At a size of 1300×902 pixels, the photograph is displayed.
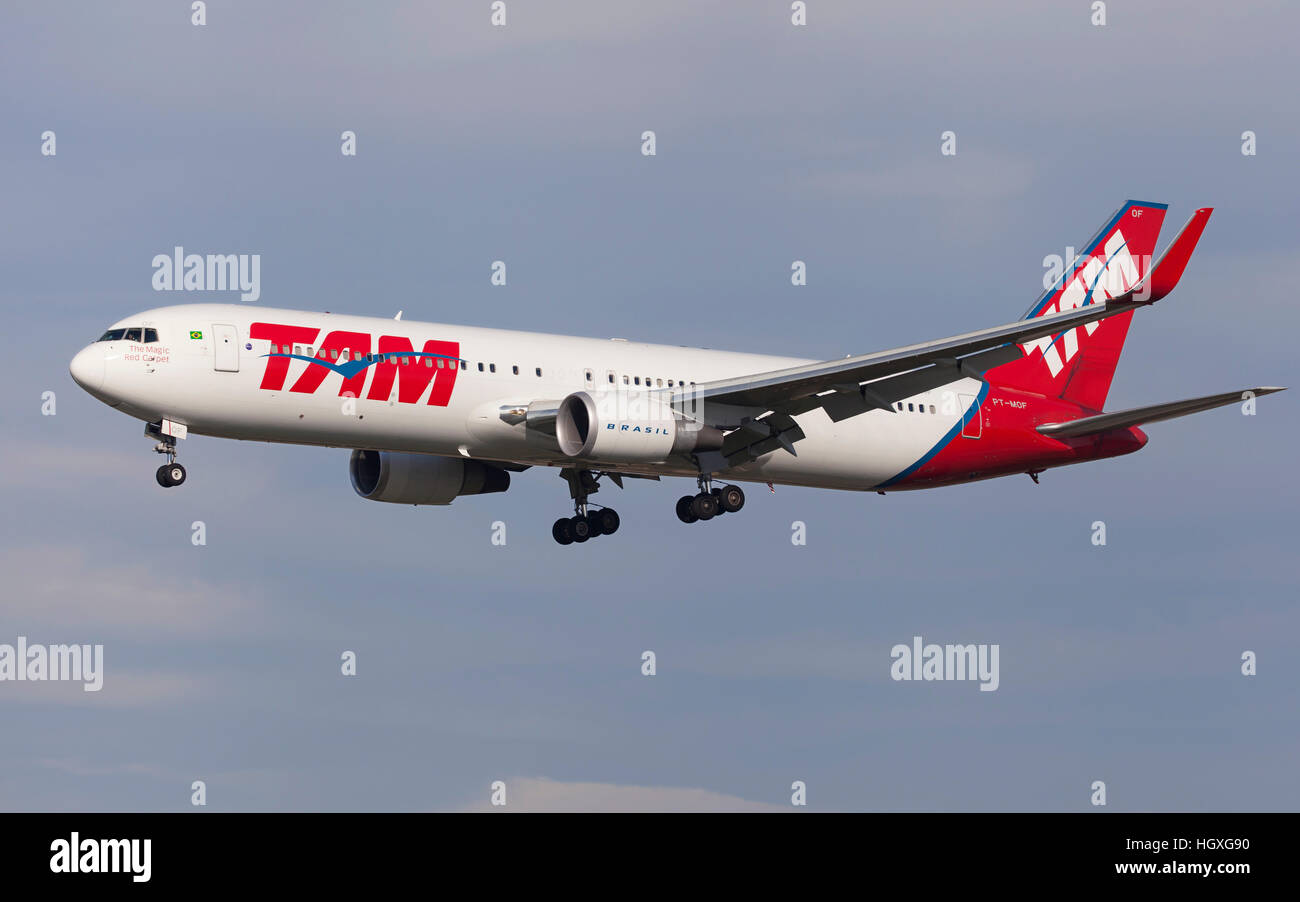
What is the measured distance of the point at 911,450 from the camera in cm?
5153

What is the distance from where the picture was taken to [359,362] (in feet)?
145

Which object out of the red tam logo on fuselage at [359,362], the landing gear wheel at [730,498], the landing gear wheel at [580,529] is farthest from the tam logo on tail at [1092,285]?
the red tam logo on fuselage at [359,362]

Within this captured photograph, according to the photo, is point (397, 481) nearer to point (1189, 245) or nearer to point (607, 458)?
point (607, 458)

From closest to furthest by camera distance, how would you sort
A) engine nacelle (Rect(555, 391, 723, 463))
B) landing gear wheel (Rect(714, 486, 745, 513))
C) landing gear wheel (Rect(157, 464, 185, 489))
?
landing gear wheel (Rect(157, 464, 185, 489))
engine nacelle (Rect(555, 391, 723, 463))
landing gear wheel (Rect(714, 486, 745, 513))

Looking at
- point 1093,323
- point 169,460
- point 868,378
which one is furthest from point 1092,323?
point 169,460

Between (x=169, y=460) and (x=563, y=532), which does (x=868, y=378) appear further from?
(x=169, y=460)

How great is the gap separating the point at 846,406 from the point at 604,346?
6.39 m

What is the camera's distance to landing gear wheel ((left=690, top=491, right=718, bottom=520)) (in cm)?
4866

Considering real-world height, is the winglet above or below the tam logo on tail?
below

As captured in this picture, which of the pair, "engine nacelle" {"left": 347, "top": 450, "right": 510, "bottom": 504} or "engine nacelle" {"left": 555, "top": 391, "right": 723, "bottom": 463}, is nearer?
"engine nacelle" {"left": 555, "top": 391, "right": 723, "bottom": 463}

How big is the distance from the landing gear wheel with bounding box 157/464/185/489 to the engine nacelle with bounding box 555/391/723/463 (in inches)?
354

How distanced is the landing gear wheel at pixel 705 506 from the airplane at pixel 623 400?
5 centimetres

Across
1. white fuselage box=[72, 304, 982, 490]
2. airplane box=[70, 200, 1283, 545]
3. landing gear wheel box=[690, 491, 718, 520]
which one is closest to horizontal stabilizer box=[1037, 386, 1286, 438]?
airplane box=[70, 200, 1283, 545]

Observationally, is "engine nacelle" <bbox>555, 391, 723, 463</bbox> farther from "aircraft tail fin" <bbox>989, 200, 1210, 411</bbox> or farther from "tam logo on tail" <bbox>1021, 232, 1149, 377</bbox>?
"tam logo on tail" <bbox>1021, 232, 1149, 377</bbox>
